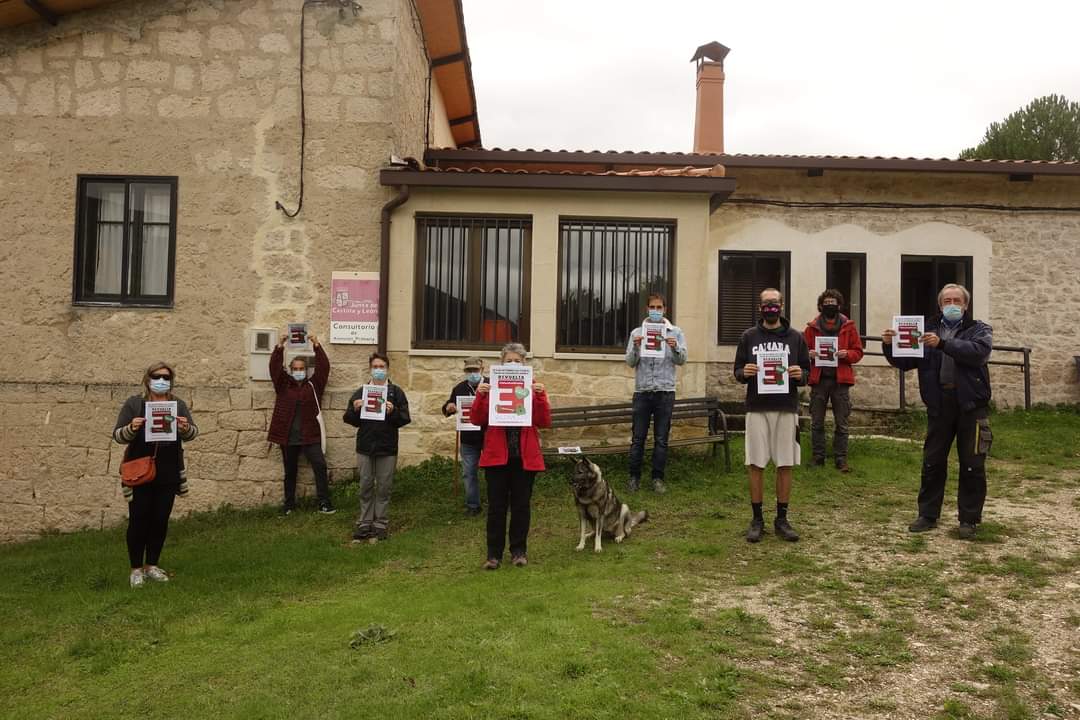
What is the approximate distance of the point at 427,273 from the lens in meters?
9.41

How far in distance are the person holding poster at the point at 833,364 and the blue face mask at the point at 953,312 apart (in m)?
2.33

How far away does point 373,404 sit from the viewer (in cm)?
731

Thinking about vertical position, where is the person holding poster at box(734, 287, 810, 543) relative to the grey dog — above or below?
above

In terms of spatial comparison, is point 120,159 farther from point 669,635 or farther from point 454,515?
point 669,635

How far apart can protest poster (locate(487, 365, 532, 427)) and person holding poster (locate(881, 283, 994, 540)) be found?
9.72 feet

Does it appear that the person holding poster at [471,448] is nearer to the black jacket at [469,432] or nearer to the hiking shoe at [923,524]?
the black jacket at [469,432]

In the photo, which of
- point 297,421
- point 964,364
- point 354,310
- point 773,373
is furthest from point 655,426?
point 297,421

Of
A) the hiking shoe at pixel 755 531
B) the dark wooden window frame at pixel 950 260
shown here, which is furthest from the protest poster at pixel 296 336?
the dark wooden window frame at pixel 950 260

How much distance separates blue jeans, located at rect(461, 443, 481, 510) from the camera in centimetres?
792

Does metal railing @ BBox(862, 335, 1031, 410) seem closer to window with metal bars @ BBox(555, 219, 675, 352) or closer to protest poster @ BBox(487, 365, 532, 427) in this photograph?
window with metal bars @ BBox(555, 219, 675, 352)

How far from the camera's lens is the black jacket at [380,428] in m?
7.37

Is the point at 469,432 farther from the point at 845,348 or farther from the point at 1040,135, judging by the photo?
the point at 1040,135

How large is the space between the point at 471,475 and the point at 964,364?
4.44 metres

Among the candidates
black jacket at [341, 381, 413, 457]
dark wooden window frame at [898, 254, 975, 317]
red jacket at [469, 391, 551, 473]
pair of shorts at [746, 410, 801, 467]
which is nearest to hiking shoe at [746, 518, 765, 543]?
pair of shorts at [746, 410, 801, 467]
